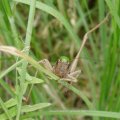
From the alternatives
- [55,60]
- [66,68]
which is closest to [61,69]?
[66,68]

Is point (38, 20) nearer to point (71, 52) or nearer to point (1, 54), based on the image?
point (71, 52)

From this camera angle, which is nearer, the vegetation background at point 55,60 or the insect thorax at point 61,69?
the vegetation background at point 55,60

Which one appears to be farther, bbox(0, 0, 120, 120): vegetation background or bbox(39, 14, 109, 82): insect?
bbox(39, 14, 109, 82): insect

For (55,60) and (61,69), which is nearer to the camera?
(61,69)

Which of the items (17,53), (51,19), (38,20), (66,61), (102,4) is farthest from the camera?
(38,20)

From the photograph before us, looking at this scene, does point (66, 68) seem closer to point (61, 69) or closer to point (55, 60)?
point (61, 69)

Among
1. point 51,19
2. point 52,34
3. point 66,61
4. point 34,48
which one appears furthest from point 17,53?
point 52,34

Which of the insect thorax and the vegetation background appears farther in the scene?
the insect thorax

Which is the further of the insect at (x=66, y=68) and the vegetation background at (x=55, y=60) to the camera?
the insect at (x=66, y=68)
